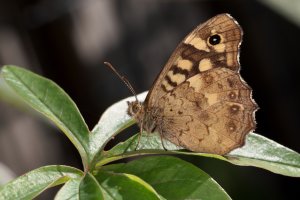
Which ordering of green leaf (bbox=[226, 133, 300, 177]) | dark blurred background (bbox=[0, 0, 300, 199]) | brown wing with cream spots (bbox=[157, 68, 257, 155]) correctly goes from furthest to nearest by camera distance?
dark blurred background (bbox=[0, 0, 300, 199]) < brown wing with cream spots (bbox=[157, 68, 257, 155]) < green leaf (bbox=[226, 133, 300, 177])

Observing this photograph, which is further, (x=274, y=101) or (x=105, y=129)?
(x=274, y=101)

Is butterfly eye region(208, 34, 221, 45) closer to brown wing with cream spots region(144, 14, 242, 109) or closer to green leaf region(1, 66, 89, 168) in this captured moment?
brown wing with cream spots region(144, 14, 242, 109)

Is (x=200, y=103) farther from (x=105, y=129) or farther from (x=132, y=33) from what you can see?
(x=132, y=33)

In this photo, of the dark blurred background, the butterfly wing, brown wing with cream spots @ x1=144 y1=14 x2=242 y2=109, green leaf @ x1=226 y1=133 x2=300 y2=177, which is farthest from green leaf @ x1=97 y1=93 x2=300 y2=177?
the dark blurred background

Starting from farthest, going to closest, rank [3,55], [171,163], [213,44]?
[3,55]
[213,44]
[171,163]

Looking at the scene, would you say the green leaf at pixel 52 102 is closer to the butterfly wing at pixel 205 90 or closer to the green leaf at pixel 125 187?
the green leaf at pixel 125 187

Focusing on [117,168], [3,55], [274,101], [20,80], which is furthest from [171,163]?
[274,101]
